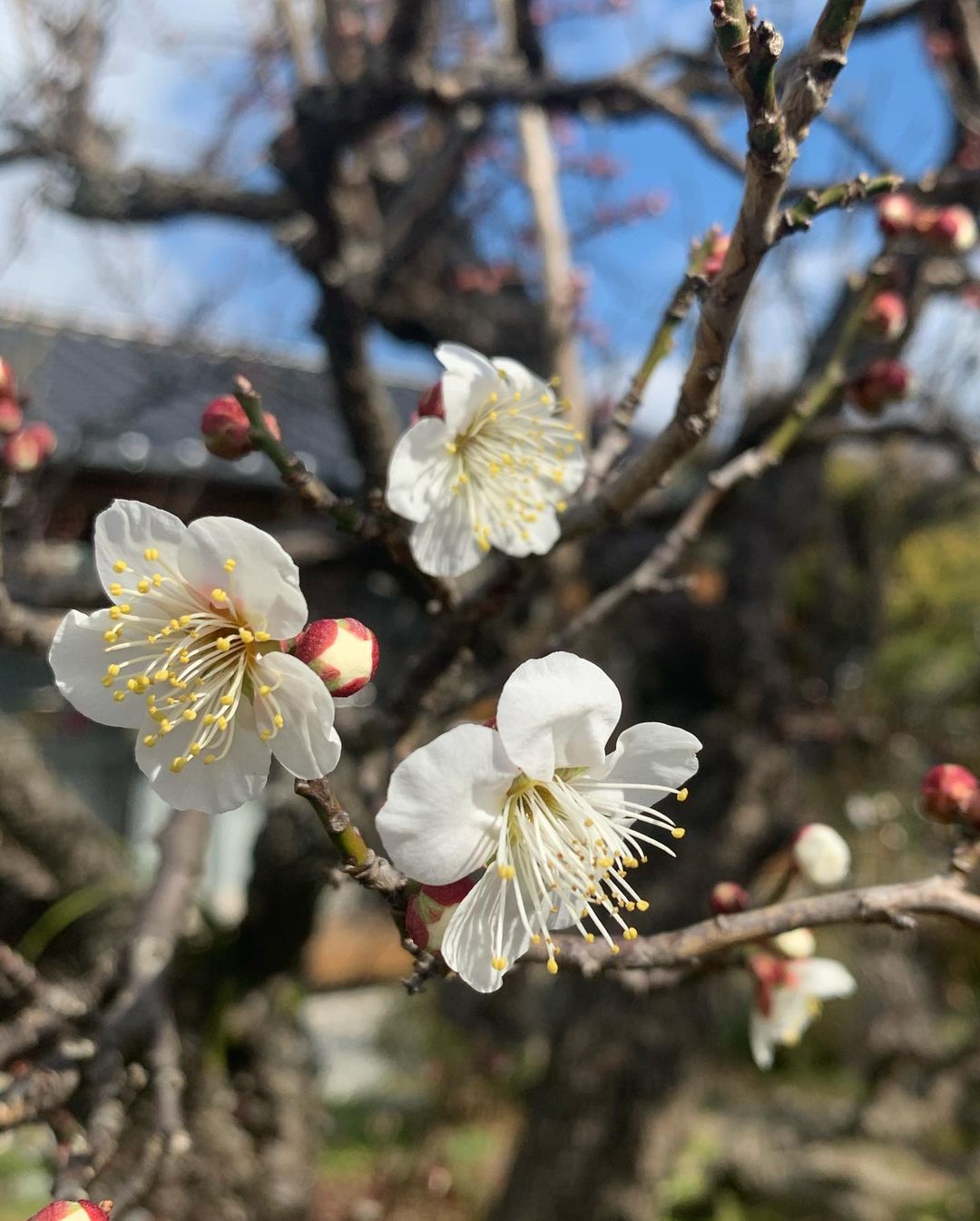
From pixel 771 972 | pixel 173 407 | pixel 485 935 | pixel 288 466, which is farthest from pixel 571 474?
pixel 173 407

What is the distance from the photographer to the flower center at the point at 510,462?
109 centimetres

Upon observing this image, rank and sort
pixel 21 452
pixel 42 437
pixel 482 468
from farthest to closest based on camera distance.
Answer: pixel 42 437, pixel 21 452, pixel 482 468

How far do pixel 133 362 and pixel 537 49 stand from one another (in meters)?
3.97

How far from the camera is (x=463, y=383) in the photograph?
1.02 meters

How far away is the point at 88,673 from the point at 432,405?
469 mm

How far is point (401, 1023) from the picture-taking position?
5.96 meters

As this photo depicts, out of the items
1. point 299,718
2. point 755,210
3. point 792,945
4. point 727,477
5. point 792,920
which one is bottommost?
point 792,945

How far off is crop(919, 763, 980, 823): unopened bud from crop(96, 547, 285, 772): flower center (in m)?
0.73

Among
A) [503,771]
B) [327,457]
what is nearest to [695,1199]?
[327,457]

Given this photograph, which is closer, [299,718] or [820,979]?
[299,718]

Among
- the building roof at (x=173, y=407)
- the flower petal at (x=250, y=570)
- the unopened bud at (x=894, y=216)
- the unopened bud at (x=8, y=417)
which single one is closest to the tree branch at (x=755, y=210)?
the flower petal at (x=250, y=570)

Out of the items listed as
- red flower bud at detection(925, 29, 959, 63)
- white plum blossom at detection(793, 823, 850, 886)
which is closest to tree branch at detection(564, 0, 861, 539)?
white plum blossom at detection(793, 823, 850, 886)

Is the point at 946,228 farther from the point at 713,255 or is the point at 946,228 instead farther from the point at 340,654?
the point at 340,654

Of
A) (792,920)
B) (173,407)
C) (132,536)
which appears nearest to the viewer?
(132,536)
